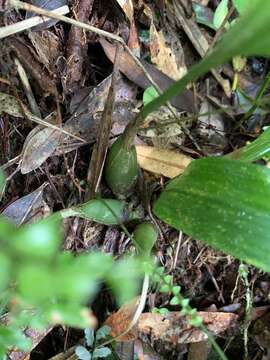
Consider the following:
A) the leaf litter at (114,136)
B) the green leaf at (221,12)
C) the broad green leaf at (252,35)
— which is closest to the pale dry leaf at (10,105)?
the leaf litter at (114,136)

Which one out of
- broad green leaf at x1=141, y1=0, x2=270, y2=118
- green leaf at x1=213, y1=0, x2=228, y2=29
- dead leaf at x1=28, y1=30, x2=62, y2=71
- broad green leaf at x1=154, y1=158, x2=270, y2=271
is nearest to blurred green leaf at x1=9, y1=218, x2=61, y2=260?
broad green leaf at x1=141, y1=0, x2=270, y2=118

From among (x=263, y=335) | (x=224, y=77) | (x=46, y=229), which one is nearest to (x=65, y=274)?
(x=46, y=229)

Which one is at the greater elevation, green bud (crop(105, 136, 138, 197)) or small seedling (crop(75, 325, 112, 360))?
green bud (crop(105, 136, 138, 197))

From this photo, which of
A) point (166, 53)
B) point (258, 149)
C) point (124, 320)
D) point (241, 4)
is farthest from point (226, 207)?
point (166, 53)

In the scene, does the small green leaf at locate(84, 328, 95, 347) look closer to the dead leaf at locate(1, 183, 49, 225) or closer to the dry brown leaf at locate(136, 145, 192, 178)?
the dead leaf at locate(1, 183, 49, 225)

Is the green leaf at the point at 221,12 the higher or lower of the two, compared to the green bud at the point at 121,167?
higher

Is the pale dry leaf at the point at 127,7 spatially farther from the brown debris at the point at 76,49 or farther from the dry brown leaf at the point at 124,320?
the dry brown leaf at the point at 124,320

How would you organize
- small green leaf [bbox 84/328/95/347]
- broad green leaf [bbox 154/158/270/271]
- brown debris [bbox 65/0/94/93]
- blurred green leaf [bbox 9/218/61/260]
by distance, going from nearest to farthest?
1. blurred green leaf [bbox 9/218/61/260]
2. broad green leaf [bbox 154/158/270/271]
3. small green leaf [bbox 84/328/95/347]
4. brown debris [bbox 65/0/94/93]

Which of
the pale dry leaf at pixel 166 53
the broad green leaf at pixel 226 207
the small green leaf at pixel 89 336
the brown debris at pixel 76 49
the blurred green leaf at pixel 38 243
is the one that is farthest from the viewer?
the pale dry leaf at pixel 166 53
